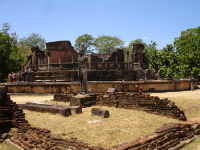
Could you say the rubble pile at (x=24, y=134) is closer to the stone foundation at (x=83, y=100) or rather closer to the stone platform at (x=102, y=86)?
the stone foundation at (x=83, y=100)

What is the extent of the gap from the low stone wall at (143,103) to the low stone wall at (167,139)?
130 centimetres

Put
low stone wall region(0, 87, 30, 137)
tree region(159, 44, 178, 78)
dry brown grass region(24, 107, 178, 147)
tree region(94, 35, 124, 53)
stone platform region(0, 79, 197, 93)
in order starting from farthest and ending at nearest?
tree region(94, 35, 124, 53) → tree region(159, 44, 178, 78) → stone platform region(0, 79, 197, 93) → low stone wall region(0, 87, 30, 137) → dry brown grass region(24, 107, 178, 147)

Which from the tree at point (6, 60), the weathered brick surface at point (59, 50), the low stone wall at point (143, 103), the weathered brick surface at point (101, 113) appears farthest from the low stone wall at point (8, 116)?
the tree at point (6, 60)

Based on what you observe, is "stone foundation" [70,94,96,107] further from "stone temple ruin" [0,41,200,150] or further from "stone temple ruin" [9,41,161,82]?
"stone temple ruin" [9,41,161,82]

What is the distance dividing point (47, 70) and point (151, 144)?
15.8 meters

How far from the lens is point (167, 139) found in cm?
502

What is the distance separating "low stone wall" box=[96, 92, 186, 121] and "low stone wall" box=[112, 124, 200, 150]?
1302mm

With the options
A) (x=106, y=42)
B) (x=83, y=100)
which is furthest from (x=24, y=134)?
(x=106, y=42)

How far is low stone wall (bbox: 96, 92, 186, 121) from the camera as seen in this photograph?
24.8ft

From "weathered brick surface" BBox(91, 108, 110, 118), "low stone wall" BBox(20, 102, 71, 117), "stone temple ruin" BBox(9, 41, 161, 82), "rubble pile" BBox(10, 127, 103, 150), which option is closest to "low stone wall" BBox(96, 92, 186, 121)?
"weathered brick surface" BBox(91, 108, 110, 118)

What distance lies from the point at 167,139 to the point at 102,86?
9.49m

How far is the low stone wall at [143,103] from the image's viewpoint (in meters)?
7.55

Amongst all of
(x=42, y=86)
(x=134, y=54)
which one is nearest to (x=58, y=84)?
(x=42, y=86)

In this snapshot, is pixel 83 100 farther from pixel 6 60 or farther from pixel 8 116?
pixel 6 60
